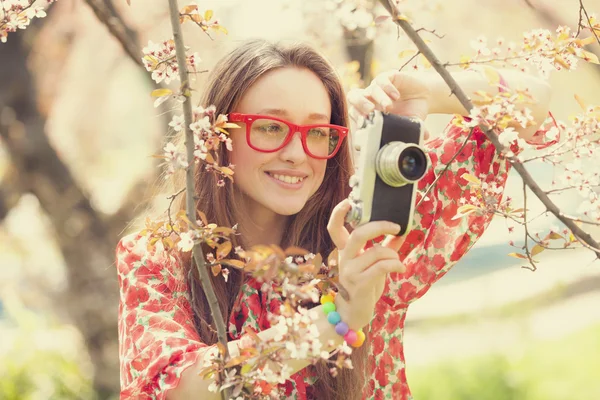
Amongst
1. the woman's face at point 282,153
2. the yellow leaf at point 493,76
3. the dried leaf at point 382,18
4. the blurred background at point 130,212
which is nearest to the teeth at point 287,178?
the woman's face at point 282,153

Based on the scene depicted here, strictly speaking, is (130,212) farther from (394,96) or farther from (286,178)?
(394,96)

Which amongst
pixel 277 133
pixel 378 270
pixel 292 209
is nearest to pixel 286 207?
pixel 292 209

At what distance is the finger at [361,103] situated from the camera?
41.9 inches

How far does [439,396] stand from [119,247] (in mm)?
2488

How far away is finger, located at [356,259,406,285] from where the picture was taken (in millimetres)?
947

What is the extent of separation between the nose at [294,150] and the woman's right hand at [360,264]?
0.30 meters

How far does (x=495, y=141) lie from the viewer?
3.22 ft

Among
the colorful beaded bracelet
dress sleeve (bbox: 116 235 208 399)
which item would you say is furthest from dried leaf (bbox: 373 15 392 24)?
dress sleeve (bbox: 116 235 208 399)

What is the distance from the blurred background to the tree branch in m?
1.28

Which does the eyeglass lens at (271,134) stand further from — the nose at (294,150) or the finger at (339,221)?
the finger at (339,221)

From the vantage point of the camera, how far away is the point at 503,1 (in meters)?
4.05

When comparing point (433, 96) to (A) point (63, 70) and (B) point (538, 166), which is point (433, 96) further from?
(B) point (538, 166)

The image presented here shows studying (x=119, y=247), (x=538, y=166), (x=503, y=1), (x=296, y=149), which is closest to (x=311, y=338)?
(x=296, y=149)

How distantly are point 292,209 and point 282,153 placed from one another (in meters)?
0.10
